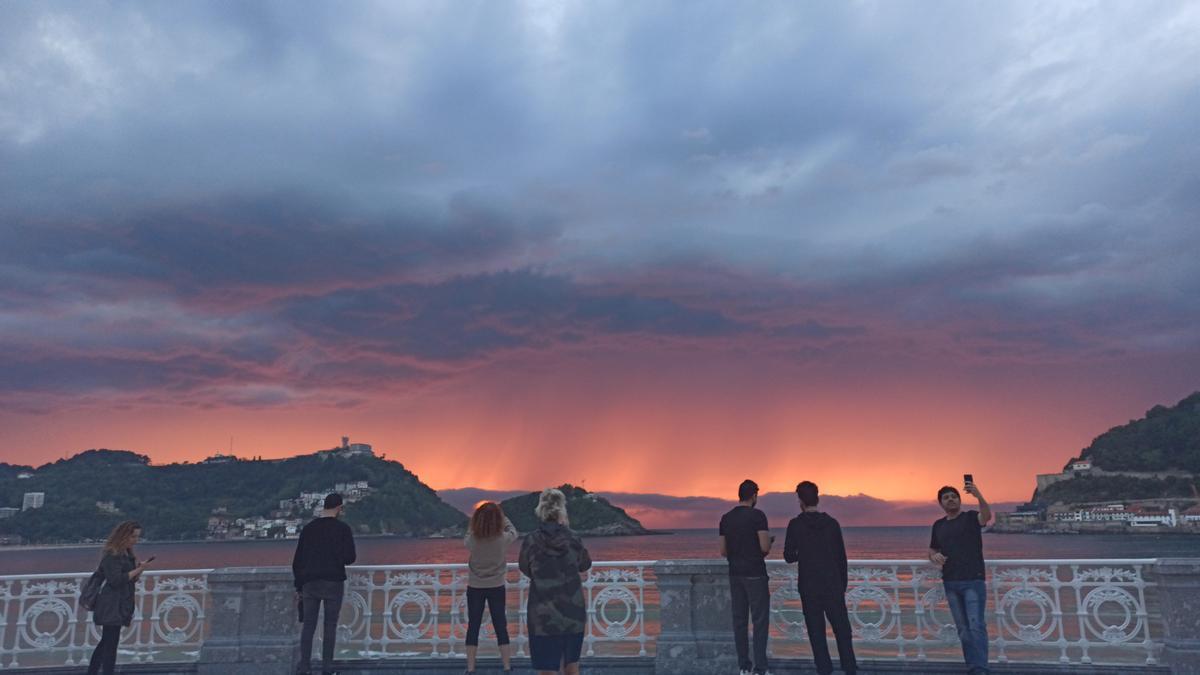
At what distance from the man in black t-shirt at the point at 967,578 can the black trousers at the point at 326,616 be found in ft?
21.2

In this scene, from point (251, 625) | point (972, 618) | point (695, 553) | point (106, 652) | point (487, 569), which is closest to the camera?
point (972, 618)

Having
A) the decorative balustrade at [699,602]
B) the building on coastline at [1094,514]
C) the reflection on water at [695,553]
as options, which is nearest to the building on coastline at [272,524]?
the reflection on water at [695,553]

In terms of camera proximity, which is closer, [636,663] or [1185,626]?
[1185,626]

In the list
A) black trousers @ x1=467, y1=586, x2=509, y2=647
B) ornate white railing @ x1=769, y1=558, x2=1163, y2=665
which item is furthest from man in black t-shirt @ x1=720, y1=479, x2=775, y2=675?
black trousers @ x1=467, y1=586, x2=509, y2=647

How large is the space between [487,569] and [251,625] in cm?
337

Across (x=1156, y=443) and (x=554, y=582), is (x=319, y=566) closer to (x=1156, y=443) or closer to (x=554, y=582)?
(x=554, y=582)

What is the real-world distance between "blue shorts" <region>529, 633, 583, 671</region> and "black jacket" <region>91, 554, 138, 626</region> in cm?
507

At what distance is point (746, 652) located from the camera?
841cm

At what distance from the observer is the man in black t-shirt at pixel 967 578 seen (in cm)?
798

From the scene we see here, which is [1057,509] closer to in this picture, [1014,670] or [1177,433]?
[1177,433]

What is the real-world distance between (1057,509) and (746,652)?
203587 millimetres

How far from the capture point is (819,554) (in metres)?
7.86

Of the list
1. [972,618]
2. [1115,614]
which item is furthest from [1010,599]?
[1115,614]

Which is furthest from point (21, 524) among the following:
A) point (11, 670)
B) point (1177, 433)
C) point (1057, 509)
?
point (1177, 433)
